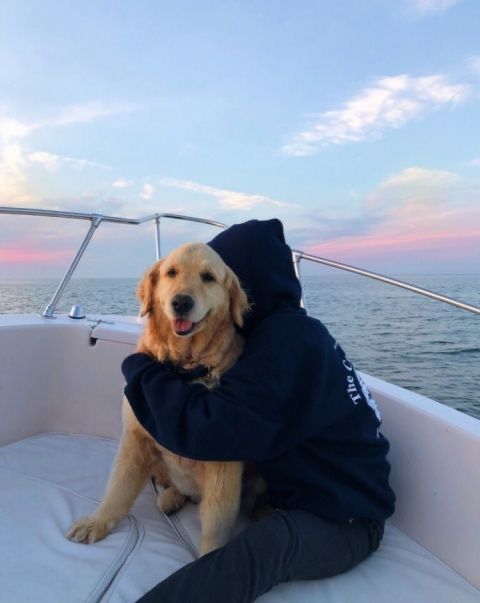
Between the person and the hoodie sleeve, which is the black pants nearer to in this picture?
the person

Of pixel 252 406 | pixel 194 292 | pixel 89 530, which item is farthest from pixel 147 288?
pixel 89 530

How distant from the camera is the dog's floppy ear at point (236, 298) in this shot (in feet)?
5.67

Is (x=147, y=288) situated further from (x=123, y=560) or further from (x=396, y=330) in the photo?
(x=396, y=330)

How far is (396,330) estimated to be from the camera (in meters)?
11.9

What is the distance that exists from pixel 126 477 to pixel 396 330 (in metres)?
11.1

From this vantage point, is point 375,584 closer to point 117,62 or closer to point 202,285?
point 202,285

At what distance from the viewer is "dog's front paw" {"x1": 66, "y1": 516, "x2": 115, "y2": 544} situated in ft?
5.45

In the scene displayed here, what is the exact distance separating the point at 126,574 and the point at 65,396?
5.06 feet

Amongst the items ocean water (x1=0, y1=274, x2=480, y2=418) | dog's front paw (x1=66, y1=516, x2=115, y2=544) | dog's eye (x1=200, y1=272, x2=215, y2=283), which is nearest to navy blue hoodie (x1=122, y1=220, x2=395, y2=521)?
dog's eye (x1=200, y1=272, x2=215, y2=283)

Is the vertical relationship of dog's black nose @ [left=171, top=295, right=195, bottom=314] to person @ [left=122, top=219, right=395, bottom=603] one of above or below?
above

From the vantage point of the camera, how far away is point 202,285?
171 cm

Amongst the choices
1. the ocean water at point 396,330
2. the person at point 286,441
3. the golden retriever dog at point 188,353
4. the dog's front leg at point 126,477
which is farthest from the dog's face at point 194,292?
the ocean water at point 396,330

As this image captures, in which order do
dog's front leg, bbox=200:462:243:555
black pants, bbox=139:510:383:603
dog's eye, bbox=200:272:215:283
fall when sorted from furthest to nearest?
dog's eye, bbox=200:272:215:283, dog's front leg, bbox=200:462:243:555, black pants, bbox=139:510:383:603

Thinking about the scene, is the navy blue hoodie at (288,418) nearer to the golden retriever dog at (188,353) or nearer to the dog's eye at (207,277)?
the golden retriever dog at (188,353)
